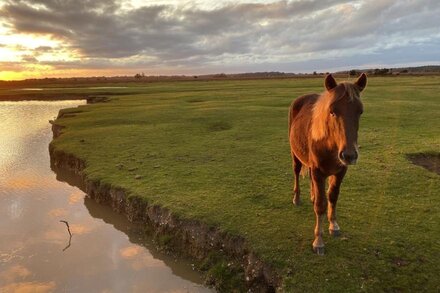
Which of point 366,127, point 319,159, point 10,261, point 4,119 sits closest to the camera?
point 319,159

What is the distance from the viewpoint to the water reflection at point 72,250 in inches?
372

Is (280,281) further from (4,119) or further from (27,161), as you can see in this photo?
(4,119)

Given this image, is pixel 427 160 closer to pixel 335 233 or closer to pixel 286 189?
pixel 286 189

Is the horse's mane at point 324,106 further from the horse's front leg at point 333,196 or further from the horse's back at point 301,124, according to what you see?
the horse's front leg at point 333,196

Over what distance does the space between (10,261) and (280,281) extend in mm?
7456

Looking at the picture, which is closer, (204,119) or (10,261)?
(10,261)

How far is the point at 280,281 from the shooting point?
7.95 meters

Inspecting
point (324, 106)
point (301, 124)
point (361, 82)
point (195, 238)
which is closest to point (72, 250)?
point (195, 238)

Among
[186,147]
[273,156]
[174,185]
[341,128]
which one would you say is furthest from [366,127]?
[341,128]

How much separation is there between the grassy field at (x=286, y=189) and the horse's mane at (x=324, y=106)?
2735mm

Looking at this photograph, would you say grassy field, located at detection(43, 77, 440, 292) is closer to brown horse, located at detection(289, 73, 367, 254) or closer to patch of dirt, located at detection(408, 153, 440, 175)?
patch of dirt, located at detection(408, 153, 440, 175)

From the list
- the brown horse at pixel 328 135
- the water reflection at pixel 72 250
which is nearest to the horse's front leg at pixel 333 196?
the brown horse at pixel 328 135

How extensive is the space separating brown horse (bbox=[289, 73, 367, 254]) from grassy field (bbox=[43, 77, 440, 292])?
83 cm

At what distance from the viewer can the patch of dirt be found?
14258 mm
